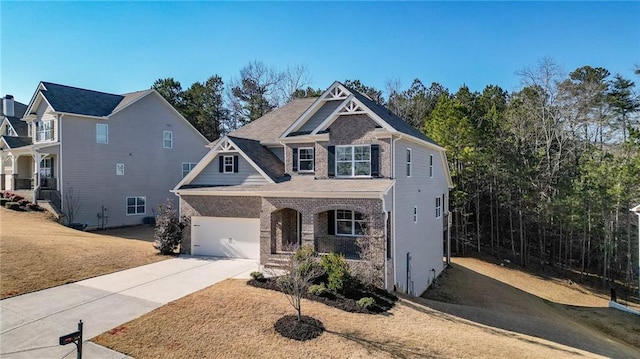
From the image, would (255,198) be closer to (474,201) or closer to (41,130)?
(41,130)

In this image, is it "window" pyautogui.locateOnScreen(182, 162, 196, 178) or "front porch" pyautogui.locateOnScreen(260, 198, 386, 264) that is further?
"window" pyautogui.locateOnScreen(182, 162, 196, 178)

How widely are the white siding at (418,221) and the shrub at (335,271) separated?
367cm

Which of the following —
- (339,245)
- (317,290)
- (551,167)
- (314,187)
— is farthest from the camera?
(551,167)

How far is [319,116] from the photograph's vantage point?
64.1ft

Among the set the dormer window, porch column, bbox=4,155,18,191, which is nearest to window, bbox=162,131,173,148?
porch column, bbox=4,155,18,191

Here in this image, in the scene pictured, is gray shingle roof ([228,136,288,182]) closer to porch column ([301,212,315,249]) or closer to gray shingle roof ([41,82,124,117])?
porch column ([301,212,315,249])

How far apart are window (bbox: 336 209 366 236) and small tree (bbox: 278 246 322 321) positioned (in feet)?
13.7

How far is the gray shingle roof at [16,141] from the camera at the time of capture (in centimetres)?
2901

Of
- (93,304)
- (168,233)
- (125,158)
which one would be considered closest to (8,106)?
(125,158)

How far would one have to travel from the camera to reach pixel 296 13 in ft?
55.9

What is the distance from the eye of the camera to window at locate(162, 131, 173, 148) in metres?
31.9

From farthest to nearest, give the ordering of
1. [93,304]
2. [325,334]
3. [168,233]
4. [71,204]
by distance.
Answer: [71,204] → [168,233] → [93,304] → [325,334]

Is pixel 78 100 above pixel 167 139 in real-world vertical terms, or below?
above

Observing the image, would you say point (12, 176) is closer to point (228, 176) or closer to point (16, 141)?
point (16, 141)
